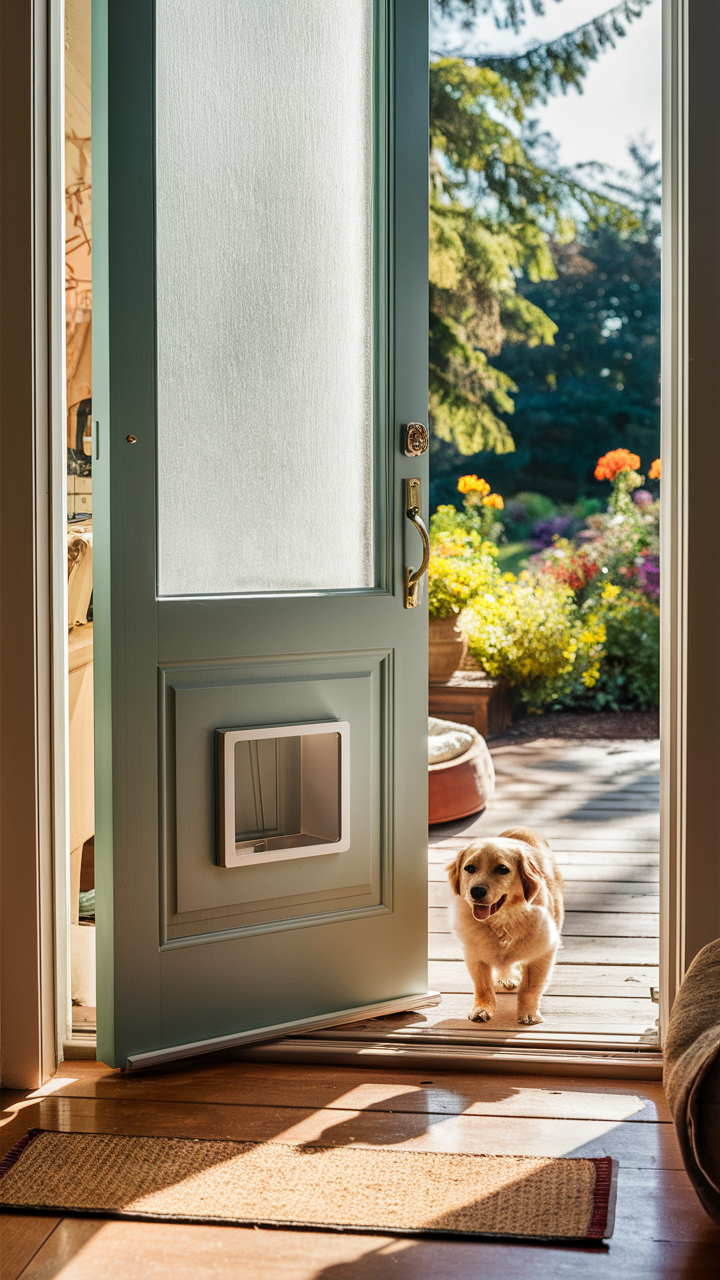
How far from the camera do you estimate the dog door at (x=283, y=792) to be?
Answer: 83.2 inches

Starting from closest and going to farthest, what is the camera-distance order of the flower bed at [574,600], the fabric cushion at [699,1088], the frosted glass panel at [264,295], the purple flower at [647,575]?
the fabric cushion at [699,1088]
the frosted glass panel at [264,295]
the flower bed at [574,600]
the purple flower at [647,575]

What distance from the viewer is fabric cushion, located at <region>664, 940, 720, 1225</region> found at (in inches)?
55.6

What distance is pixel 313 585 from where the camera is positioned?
2.26 meters

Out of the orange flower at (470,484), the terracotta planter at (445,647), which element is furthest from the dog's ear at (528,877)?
the orange flower at (470,484)

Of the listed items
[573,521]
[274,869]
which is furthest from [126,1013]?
[573,521]

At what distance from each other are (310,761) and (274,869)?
234mm

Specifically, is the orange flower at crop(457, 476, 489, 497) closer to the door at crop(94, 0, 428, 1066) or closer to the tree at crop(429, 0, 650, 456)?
the tree at crop(429, 0, 650, 456)

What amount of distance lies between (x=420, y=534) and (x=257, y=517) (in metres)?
0.36

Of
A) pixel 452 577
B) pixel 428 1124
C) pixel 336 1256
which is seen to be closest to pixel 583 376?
pixel 452 577

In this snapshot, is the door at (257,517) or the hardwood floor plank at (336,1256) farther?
the door at (257,517)

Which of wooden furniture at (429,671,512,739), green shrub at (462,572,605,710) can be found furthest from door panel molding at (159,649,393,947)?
green shrub at (462,572,605,710)

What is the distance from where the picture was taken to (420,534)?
7.55ft

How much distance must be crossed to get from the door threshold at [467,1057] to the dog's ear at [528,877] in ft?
0.98

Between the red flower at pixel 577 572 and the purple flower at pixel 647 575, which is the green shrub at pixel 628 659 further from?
the red flower at pixel 577 572
